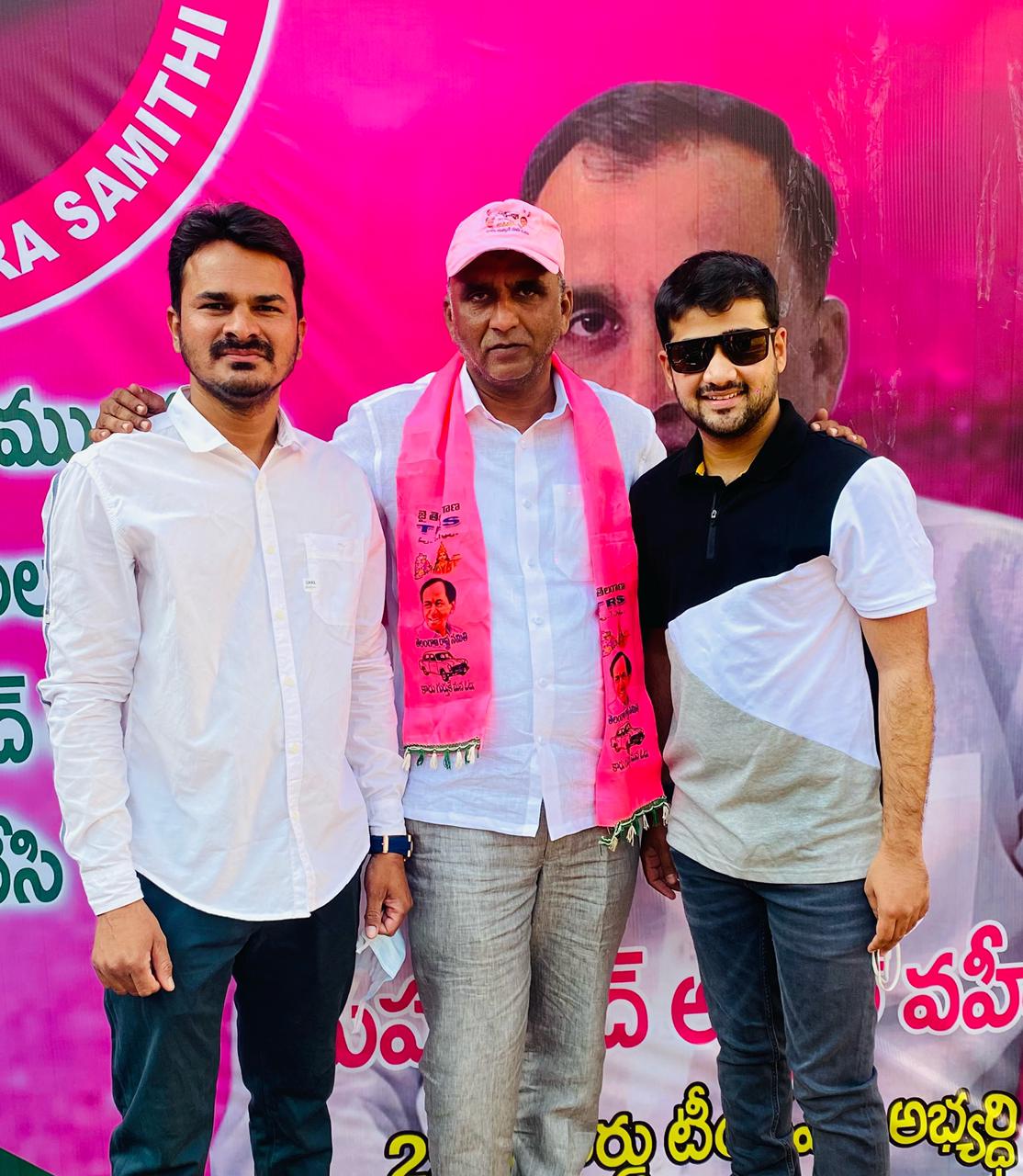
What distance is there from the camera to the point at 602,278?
2.51 metres

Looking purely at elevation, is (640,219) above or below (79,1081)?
above

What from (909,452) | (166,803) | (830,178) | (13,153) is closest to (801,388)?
(909,452)

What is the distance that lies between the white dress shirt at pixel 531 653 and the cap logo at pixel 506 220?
1.03 ft

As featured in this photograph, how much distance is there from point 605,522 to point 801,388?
797mm

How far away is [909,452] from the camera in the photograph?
261 cm

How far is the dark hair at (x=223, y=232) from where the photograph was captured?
1829 mm

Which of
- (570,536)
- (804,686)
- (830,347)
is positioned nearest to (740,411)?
(570,536)

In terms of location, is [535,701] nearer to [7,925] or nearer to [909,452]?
[909,452]

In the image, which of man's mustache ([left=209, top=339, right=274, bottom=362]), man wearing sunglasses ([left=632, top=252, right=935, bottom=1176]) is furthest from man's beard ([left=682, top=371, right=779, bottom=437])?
man's mustache ([left=209, top=339, right=274, bottom=362])

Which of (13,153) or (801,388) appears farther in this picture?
(801,388)

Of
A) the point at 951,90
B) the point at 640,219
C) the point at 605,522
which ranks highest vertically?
the point at 951,90

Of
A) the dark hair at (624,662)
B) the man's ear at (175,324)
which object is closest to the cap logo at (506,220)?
the man's ear at (175,324)

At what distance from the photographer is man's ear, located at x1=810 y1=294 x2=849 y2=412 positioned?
101 inches

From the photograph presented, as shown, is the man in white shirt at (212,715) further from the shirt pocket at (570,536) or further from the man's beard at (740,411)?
the man's beard at (740,411)
